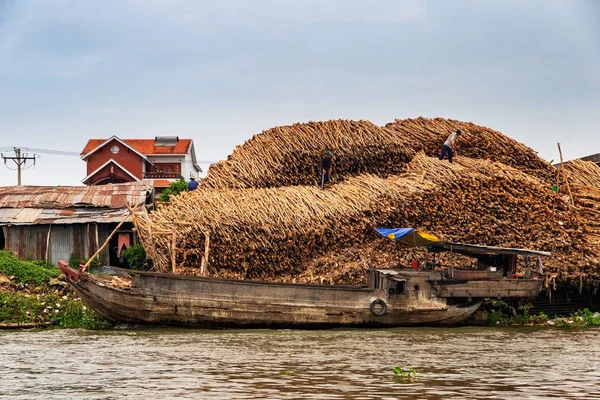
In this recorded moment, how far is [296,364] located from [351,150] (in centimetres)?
1516

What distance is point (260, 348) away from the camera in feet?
55.7

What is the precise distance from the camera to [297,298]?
68.3 ft

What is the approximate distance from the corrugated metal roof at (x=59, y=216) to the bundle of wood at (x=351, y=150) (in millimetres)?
3890

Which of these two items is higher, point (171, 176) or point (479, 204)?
point (171, 176)

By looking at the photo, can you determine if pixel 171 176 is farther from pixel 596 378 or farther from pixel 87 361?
pixel 596 378

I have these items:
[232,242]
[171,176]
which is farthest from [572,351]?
[171,176]

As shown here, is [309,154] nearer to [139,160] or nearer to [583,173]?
[583,173]

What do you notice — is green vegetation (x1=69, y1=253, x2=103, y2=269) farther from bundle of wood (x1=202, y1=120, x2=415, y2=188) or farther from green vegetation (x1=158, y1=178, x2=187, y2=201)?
green vegetation (x1=158, y1=178, x2=187, y2=201)

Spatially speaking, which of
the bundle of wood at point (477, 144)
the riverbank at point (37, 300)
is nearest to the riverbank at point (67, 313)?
the riverbank at point (37, 300)

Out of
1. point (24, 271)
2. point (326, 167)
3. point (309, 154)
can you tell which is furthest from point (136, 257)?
point (326, 167)

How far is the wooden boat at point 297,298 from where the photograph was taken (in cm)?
2048

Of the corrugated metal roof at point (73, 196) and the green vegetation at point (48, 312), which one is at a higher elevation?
the corrugated metal roof at point (73, 196)

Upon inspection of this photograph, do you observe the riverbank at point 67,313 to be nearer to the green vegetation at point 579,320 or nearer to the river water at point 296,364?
the green vegetation at point 579,320

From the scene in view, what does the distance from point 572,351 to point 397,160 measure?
13.4 metres
